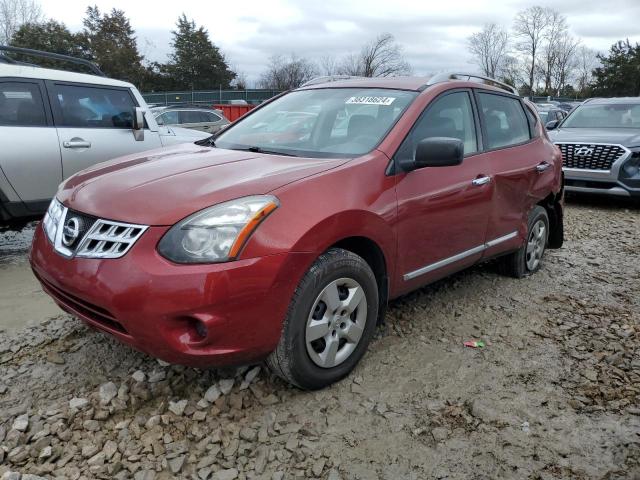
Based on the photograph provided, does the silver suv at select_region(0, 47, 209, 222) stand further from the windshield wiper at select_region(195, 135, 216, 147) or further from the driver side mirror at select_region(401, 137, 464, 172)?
the driver side mirror at select_region(401, 137, 464, 172)

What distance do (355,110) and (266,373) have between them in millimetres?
1744

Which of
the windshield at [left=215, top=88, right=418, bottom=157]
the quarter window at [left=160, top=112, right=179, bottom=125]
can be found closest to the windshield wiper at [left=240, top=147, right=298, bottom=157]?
the windshield at [left=215, top=88, right=418, bottom=157]

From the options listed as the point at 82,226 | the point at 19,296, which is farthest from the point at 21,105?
the point at 82,226

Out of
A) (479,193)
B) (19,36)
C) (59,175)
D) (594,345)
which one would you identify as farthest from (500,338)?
(19,36)

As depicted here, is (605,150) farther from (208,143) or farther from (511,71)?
(511,71)

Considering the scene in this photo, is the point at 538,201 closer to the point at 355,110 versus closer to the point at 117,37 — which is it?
the point at 355,110

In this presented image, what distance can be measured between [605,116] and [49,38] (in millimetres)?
47889

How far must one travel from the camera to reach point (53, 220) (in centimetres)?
275

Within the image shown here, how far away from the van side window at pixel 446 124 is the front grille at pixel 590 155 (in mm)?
5290

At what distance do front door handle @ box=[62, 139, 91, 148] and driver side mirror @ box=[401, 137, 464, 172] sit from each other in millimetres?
3537

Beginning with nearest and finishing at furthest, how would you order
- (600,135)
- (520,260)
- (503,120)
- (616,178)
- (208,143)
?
(208,143)
(503,120)
(520,260)
(616,178)
(600,135)

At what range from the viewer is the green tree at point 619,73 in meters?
56.1

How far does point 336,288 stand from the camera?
8.61 feet

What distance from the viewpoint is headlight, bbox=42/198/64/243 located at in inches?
105
